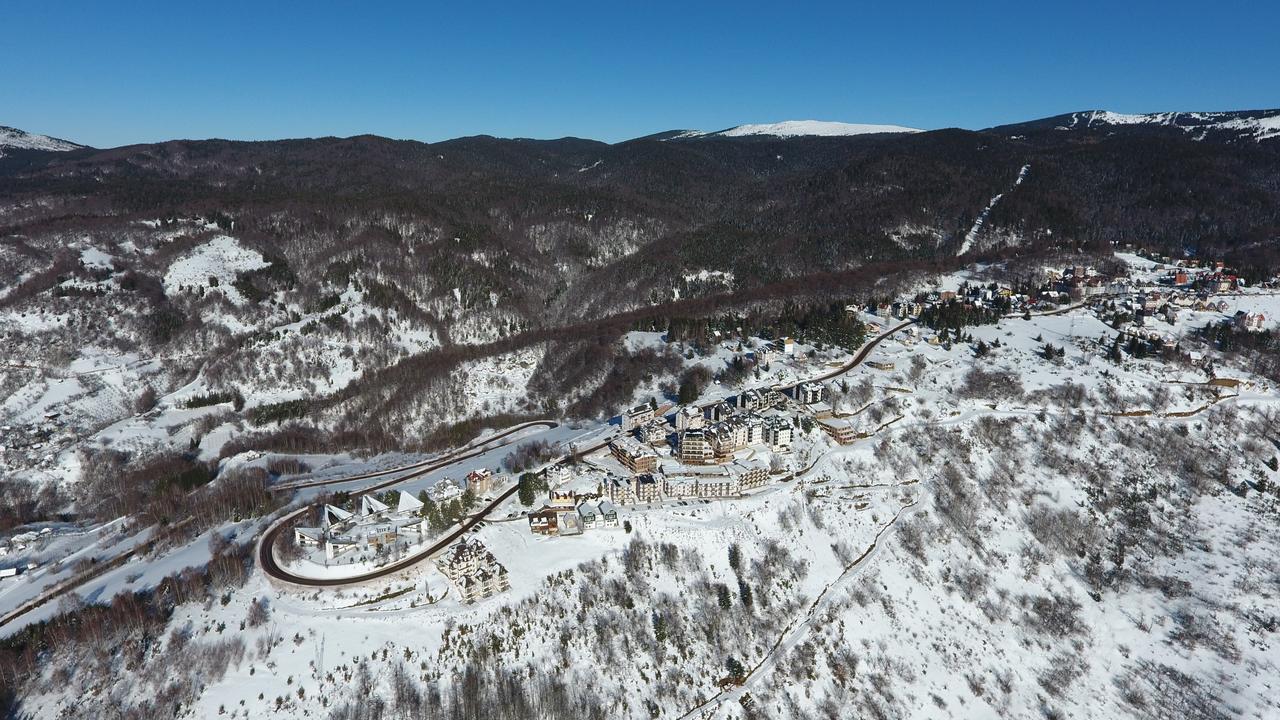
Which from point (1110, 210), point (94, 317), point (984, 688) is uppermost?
point (1110, 210)

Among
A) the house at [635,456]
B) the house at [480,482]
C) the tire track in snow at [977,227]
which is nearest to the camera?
the house at [480,482]

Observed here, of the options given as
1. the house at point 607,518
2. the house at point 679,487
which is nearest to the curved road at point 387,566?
the house at point 607,518

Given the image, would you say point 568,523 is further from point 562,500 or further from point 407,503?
point 407,503

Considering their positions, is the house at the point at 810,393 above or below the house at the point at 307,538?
above

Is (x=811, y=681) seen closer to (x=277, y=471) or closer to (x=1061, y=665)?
(x=1061, y=665)

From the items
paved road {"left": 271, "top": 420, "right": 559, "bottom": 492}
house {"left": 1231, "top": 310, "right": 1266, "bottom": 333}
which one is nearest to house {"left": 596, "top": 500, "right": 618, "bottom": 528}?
paved road {"left": 271, "top": 420, "right": 559, "bottom": 492}

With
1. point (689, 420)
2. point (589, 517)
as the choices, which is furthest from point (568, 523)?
point (689, 420)

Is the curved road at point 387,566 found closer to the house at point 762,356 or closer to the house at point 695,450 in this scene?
the house at point 695,450

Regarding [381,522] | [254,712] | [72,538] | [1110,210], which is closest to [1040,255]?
[1110,210]
